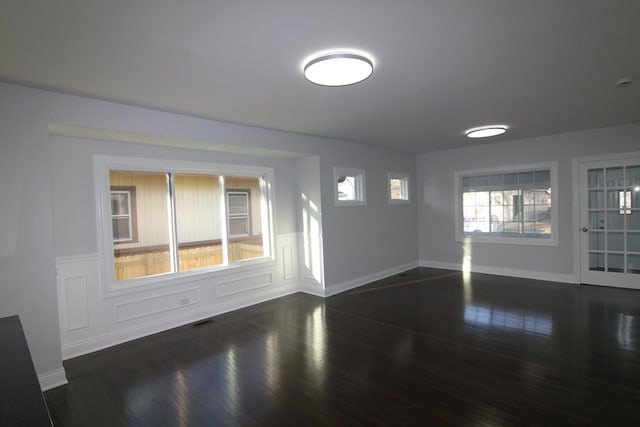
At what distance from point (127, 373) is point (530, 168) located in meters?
6.67

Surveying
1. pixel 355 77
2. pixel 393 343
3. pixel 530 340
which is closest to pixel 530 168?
pixel 530 340

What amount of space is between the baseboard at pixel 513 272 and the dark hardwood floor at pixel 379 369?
931mm

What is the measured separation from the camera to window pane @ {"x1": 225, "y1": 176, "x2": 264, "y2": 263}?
15.8ft

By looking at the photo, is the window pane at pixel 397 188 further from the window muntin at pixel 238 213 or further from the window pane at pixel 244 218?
the window muntin at pixel 238 213

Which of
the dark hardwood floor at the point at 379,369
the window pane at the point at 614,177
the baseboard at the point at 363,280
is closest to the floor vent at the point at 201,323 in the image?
the dark hardwood floor at the point at 379,369

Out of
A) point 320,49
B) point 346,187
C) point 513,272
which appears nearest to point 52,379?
point 320,49

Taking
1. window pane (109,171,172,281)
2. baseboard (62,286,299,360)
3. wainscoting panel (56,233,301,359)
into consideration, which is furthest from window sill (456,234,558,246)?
window pane (109,171,172,281)

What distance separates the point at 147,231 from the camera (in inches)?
157

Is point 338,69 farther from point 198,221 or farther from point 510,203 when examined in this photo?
point 510,203

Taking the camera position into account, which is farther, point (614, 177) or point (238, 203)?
point (614, 177)

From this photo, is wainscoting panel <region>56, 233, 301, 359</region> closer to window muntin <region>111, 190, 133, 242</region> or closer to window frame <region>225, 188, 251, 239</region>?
window muntin <region>111, 190, 133, 242</region>

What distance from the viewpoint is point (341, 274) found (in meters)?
5.49

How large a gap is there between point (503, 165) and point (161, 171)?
19.1 feet

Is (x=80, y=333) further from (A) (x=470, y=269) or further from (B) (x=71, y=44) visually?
(A) (x=470, y=269)
